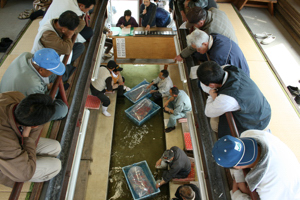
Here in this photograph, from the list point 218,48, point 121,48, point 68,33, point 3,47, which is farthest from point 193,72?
point 3,47

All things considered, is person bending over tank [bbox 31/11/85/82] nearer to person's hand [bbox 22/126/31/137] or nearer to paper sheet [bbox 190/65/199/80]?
person's hand [bbox 22/126/31/137]

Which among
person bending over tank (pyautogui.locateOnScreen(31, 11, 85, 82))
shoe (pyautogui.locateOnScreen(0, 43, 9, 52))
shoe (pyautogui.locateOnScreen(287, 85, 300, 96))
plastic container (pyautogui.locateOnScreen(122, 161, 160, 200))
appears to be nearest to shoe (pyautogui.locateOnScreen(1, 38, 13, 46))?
shoe (pyautogui.locateOnScreen(0, 43, 9, 52))

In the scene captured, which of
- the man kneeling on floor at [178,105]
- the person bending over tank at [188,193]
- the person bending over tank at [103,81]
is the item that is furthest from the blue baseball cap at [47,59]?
the man kneeling on floor at [178,105]

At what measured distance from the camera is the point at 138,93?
5.17 m

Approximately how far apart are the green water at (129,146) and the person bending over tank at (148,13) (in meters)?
2.26

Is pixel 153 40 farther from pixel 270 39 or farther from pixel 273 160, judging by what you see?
pixel 273 160

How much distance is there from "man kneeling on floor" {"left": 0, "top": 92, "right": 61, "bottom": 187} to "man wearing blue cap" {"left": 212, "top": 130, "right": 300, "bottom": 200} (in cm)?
158

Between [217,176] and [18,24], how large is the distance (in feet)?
22.8

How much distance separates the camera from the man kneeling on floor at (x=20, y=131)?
1.45 metres

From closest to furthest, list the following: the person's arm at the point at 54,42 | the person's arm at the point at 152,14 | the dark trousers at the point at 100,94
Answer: the person's arm at the point at 54,42 → the dark trousers at the point at 100,94 → the person's arm at the point at 152,14

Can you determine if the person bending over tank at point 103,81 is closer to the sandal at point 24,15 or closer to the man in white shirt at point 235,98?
the man in white shirt at point 235,98

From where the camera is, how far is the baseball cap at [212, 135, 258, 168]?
1.45 metres

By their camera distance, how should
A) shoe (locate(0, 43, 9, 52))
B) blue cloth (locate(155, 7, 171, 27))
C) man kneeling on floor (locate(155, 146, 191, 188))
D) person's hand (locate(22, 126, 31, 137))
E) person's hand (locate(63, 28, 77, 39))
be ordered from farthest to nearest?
blue cloth (locate(155, 7, 171, 27)) < shoe (locate(0, 43, 9, 52)) < man kneeling on floor (locate(155, 146, 191, 188)) < person's hand (locate(63, 28, 77, 39)) < person's hand (locate(22, 126, 31, 137))

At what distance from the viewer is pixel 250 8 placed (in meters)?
7.24
